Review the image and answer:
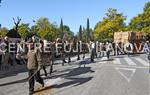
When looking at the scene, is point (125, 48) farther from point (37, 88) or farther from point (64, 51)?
point (37, 88)

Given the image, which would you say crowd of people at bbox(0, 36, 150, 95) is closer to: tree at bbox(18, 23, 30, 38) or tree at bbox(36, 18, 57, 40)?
tree at bbox(18, 23, 30, 38)

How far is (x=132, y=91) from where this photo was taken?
12773 millimetres

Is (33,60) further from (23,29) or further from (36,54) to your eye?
(23,29)

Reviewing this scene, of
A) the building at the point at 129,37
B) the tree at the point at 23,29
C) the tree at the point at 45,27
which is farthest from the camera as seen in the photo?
the tree at the point at 45,27

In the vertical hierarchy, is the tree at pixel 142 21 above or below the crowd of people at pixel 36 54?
above

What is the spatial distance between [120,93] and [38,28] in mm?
89994

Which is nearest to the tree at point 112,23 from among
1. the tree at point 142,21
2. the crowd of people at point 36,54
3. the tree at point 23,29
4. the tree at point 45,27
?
the tree at point 142,21

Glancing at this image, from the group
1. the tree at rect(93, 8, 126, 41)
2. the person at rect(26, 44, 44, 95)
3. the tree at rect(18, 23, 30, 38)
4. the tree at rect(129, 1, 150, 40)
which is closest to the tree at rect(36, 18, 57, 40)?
the tree at rect(18, 23, 30, 38)

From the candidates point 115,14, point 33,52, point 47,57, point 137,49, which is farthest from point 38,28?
point 33,52

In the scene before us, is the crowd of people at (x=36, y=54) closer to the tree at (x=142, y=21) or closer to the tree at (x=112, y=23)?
the tree at (x=112, y=23)

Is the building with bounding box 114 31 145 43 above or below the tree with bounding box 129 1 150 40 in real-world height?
below

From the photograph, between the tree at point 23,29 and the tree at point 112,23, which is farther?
the tree at point 23,29

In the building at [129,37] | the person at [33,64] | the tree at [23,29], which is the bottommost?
the person at [33,64]

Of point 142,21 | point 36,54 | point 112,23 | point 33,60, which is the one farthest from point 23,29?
point 33,60
